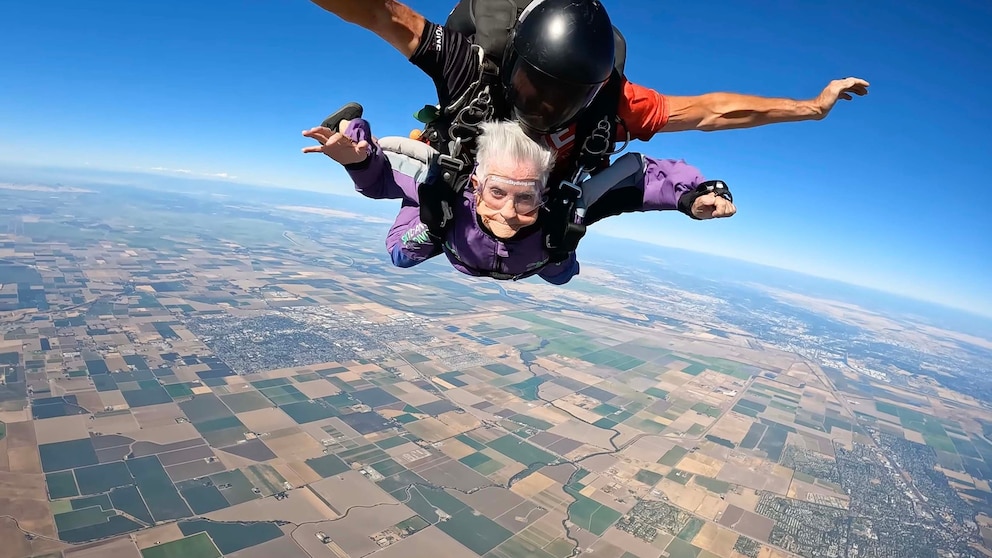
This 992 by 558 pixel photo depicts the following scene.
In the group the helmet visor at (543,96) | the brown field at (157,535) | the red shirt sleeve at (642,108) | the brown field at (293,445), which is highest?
the red shirt sleeve at (642,108)

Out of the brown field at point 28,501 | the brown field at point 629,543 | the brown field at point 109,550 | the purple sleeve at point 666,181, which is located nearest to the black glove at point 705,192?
the purple sleeve at point 666,181

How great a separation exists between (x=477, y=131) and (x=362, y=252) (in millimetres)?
80653

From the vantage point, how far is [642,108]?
2574mm

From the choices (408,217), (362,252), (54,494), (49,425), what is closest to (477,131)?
(408,217)

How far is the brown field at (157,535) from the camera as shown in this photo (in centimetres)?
1146

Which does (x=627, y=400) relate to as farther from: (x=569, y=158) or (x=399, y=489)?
(x=569, y=158)

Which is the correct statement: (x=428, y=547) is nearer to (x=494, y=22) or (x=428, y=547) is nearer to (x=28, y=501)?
(x=28, y=501)

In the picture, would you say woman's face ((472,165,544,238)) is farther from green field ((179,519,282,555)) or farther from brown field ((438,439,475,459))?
brown field ((438,439,475,459))

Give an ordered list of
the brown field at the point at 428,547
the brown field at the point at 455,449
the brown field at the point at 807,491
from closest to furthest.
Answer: the brown field at the point at 428,547 < the brown field at the point at 455,449 < the brown field at the point at 807,491

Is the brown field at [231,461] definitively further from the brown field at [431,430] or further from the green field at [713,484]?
the green field at [713,484]

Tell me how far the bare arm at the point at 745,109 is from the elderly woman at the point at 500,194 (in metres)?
0.29

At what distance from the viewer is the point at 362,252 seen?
79562 millimetres

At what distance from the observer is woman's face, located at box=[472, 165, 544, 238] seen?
243cm

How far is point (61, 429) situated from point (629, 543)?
20.0 metres
